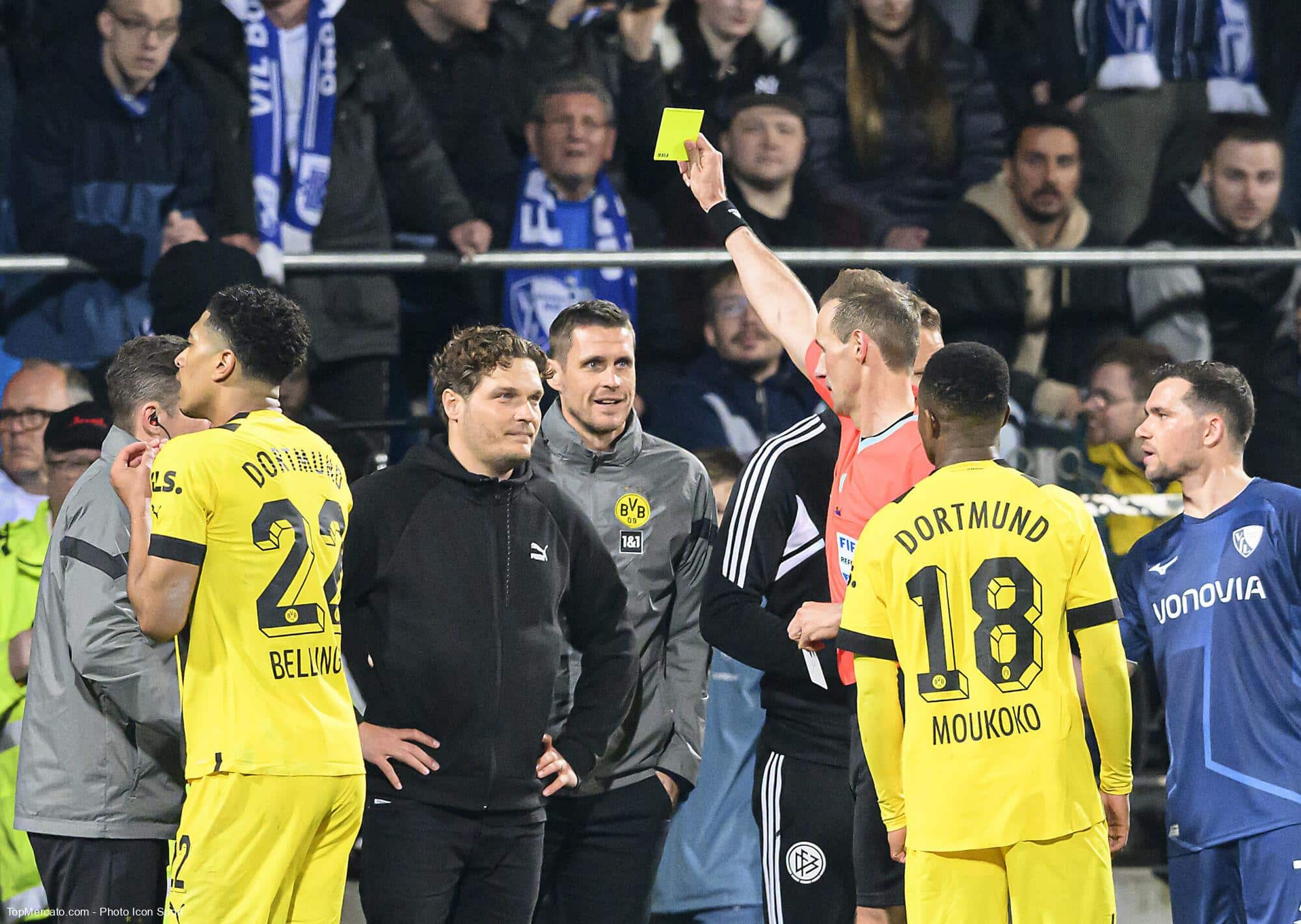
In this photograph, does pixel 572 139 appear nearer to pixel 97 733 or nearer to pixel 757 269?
pixel 757 269

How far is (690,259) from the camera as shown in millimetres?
6008

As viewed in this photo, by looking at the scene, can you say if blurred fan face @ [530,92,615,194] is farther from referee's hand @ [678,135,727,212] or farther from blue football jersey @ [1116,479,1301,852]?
blue football jersey @ [1116,479,1301,852]

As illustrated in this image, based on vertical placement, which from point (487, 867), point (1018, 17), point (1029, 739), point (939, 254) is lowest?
point (487, 867)

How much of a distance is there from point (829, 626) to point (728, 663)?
6.46ft

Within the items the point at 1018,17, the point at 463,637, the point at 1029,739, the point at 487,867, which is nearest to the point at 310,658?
the point at 463,637

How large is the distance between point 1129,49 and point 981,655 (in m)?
4.63

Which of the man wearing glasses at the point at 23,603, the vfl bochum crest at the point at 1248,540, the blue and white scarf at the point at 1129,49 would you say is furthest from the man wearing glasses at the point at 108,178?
the blue and white scarf at the point at 1129,49

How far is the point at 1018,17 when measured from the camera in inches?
270

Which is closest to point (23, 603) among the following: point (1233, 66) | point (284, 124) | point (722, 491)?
point (284, 124)

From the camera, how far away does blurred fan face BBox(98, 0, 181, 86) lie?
5.71 metres

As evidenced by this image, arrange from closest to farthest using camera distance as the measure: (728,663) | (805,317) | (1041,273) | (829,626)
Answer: (829,626), (805,317), (728,663), (1041,273)

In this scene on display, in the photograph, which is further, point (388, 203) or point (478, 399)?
point (388, 203)

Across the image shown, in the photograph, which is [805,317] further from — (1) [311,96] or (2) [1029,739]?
(1) [311,96]

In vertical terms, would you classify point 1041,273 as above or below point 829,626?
above
